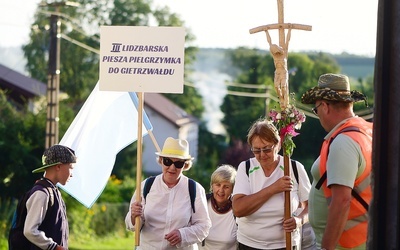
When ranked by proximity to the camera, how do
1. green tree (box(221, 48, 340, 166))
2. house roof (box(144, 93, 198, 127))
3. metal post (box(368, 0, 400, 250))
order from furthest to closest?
green tree (box(221, 48, 340, 166)) < house roof (box(144, 93, 198, 127)) < metal post (box(368, 0, 400, 250))

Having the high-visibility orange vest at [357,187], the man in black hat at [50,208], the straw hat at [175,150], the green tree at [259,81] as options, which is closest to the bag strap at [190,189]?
the straw hat at [175,150]

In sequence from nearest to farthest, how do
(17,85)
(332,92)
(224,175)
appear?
(332,92)
(224,175)
(17,85)

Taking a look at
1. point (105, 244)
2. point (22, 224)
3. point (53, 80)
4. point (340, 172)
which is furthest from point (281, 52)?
point (105, 244)

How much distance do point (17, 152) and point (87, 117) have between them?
72.0 ft

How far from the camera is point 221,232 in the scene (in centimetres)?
820

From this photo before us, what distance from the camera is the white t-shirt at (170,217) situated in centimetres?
783

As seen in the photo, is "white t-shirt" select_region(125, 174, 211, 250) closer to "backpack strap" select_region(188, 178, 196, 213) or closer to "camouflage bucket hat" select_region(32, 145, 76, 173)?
"backpack strap" select_region(188, 178, 196, 213)

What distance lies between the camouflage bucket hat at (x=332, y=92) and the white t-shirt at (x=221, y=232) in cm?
212

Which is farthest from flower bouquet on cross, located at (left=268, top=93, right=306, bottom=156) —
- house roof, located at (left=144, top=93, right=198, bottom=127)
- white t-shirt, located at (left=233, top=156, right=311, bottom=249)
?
house roof, located at (left=144, top=93, right=198, bottom=127)

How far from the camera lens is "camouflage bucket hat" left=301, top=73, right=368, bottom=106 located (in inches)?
239

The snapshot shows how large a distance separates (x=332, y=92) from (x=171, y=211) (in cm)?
222

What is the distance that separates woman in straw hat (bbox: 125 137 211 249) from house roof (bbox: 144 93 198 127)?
62178mm

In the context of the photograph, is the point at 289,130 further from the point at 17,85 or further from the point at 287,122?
the point at 17,85

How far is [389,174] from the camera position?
4.21 meters
